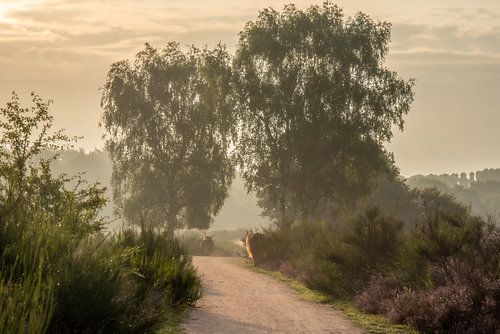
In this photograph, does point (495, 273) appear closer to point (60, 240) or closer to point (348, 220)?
point (348, 220)

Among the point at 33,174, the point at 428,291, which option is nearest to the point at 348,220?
the point at 428,291

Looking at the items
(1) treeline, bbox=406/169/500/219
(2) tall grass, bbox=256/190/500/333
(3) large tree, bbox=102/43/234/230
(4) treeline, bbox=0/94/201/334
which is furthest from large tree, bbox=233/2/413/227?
(1) treeline, bbox=406/169/500/219

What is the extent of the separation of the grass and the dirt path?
0.23 m

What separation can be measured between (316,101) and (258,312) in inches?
889

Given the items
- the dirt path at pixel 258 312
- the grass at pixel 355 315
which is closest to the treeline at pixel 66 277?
the dirt path at pixel 258 312

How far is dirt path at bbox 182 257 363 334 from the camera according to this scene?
1039cm

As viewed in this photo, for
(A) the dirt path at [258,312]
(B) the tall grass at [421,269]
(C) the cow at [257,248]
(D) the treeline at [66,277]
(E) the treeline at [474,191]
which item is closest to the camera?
(D) the treeline at [66,277]

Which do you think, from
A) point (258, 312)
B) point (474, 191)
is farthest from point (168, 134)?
point (474, 191)

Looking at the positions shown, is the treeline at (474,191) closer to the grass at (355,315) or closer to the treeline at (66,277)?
the grass at (355,315)

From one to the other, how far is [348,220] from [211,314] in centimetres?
626

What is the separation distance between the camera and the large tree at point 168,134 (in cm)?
3994

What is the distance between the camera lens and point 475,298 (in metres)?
10.3

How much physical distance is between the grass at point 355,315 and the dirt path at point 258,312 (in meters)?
0.23

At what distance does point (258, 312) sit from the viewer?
12234mm
